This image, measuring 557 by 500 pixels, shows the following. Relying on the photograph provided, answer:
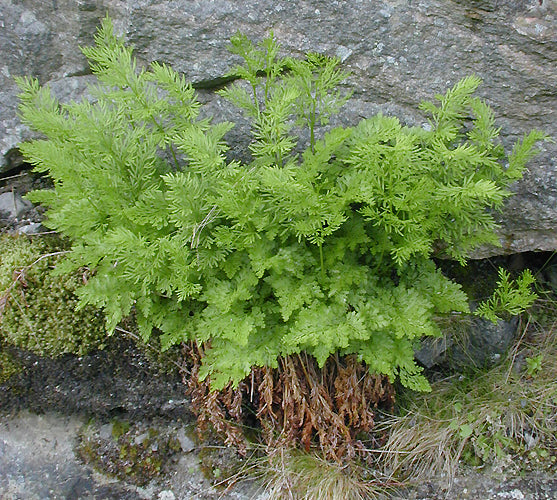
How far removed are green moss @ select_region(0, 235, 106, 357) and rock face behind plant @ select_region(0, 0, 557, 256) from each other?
53.8 inches

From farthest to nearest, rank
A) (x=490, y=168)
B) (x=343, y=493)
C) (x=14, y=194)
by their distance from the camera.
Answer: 1. (x=14, y=194)
2. (x=343, y=493)
3. (x=490, y=168)

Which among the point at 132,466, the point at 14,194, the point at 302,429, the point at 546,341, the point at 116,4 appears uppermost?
the point at 116,4

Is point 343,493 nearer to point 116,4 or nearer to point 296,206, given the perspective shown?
point 296,206

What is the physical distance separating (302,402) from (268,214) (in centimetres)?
112

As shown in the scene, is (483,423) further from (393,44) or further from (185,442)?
(393,44)

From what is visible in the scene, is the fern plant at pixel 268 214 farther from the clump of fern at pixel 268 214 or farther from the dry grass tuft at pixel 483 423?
the dry grass tuft at pixel 483 423

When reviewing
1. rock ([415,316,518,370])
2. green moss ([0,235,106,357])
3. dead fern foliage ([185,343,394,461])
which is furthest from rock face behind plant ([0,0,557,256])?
green moss ([0,235,106,357])

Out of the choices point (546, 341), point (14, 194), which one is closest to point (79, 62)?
point (14, 194)

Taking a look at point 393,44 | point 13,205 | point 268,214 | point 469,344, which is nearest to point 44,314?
point 13,205

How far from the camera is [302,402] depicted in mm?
3025

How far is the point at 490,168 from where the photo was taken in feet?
9.25

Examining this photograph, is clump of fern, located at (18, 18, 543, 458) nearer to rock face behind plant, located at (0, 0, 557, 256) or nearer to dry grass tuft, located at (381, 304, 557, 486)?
rock face behind plant, located at (0, 0, 557, 256)

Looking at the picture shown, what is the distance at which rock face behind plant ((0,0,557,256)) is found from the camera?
2.98 meters

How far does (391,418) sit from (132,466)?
1.63 m
